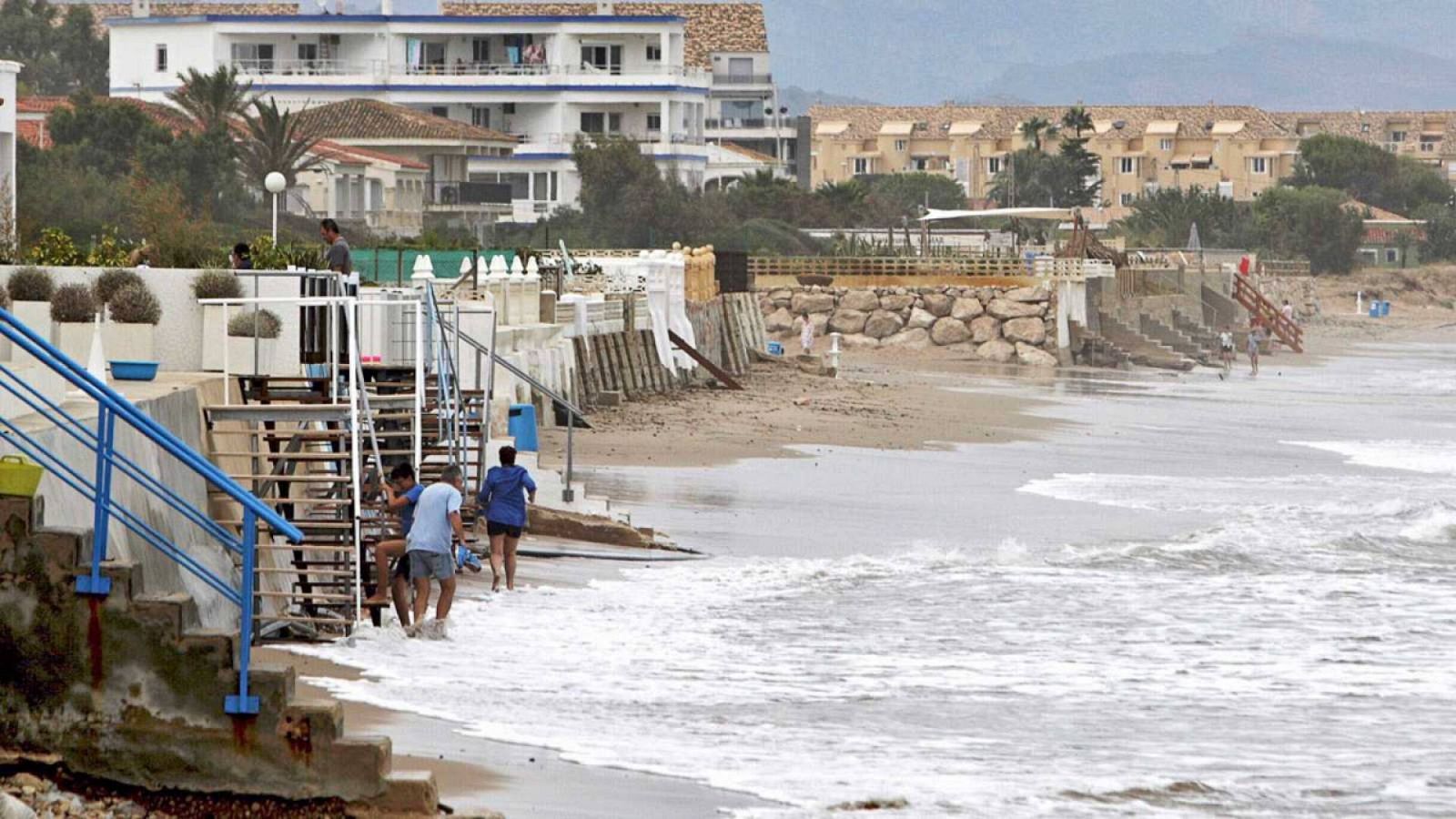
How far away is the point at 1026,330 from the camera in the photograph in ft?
189

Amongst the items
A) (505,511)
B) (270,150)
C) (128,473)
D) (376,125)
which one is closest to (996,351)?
(270,150)

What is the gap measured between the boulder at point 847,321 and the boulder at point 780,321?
97 centimetres

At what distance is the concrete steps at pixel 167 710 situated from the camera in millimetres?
9562

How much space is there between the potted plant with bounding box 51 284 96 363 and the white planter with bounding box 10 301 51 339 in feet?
0.21

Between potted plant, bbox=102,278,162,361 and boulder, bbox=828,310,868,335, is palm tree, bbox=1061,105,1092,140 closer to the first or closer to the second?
boulder, bbox=828,310,868,335

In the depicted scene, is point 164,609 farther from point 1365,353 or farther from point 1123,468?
point 1365,353

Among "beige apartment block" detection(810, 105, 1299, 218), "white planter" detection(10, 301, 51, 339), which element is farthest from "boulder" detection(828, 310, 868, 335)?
"beige apartment block" detection(810, 105, 1299, 218)

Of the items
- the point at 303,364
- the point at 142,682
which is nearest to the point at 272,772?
the point at 142,682

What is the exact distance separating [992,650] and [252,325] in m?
6.54

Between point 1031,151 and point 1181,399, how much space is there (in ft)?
259

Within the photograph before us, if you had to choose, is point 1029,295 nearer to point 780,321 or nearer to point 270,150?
point 780,321

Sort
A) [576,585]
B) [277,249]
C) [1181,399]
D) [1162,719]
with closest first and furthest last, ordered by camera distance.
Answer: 1. [1162,719]
2. [576,585]
3. [277,249]
4. [1181,399]

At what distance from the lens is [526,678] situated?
1341 centimetres

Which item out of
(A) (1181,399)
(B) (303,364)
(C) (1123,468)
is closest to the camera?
(B) (303,364)
